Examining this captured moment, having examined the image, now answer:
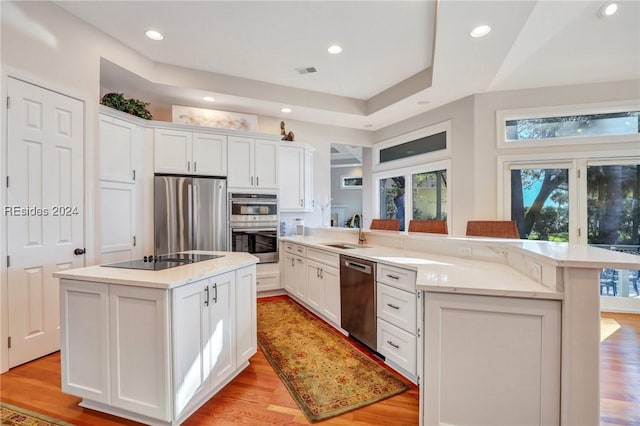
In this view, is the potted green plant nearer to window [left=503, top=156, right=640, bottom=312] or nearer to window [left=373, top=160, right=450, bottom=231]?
window [left=373, top=160, right=450, bottom=231]

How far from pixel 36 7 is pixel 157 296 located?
2750mm

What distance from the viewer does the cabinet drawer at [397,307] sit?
2.14 m

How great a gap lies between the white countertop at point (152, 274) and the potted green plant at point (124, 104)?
2.23 m

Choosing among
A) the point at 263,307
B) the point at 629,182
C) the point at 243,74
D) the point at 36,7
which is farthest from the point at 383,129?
the point at 36,7

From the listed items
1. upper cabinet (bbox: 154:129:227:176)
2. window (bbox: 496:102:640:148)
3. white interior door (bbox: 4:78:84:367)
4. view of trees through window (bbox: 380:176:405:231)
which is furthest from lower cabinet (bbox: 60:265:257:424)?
view of trees through window (bbox: 380:176:405:231)

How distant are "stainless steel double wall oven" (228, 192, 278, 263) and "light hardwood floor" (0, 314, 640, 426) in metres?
2.03

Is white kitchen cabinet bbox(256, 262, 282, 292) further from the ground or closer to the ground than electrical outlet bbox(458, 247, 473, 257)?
closer to the ground

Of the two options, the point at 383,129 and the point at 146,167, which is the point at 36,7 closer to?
the point at 146,167

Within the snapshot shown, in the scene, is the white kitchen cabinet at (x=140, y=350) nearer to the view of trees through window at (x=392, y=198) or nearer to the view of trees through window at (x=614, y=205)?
the view of trees through window at (x=392, y=198)

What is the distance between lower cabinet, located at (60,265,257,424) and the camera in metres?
1.64

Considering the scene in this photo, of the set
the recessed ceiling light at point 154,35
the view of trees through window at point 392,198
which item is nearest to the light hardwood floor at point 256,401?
the recessed ceiling light at point 154,35

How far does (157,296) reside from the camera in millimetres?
1625

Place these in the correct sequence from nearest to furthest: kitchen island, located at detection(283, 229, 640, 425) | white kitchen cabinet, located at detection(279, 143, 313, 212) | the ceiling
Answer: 1. kitchen island, located at detection(283, 229, 640, 425)
2. the ceiling
3. white kitchen cabinet, located at detection(279, 143, 313, 212)

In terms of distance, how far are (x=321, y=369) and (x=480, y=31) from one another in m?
3.21
